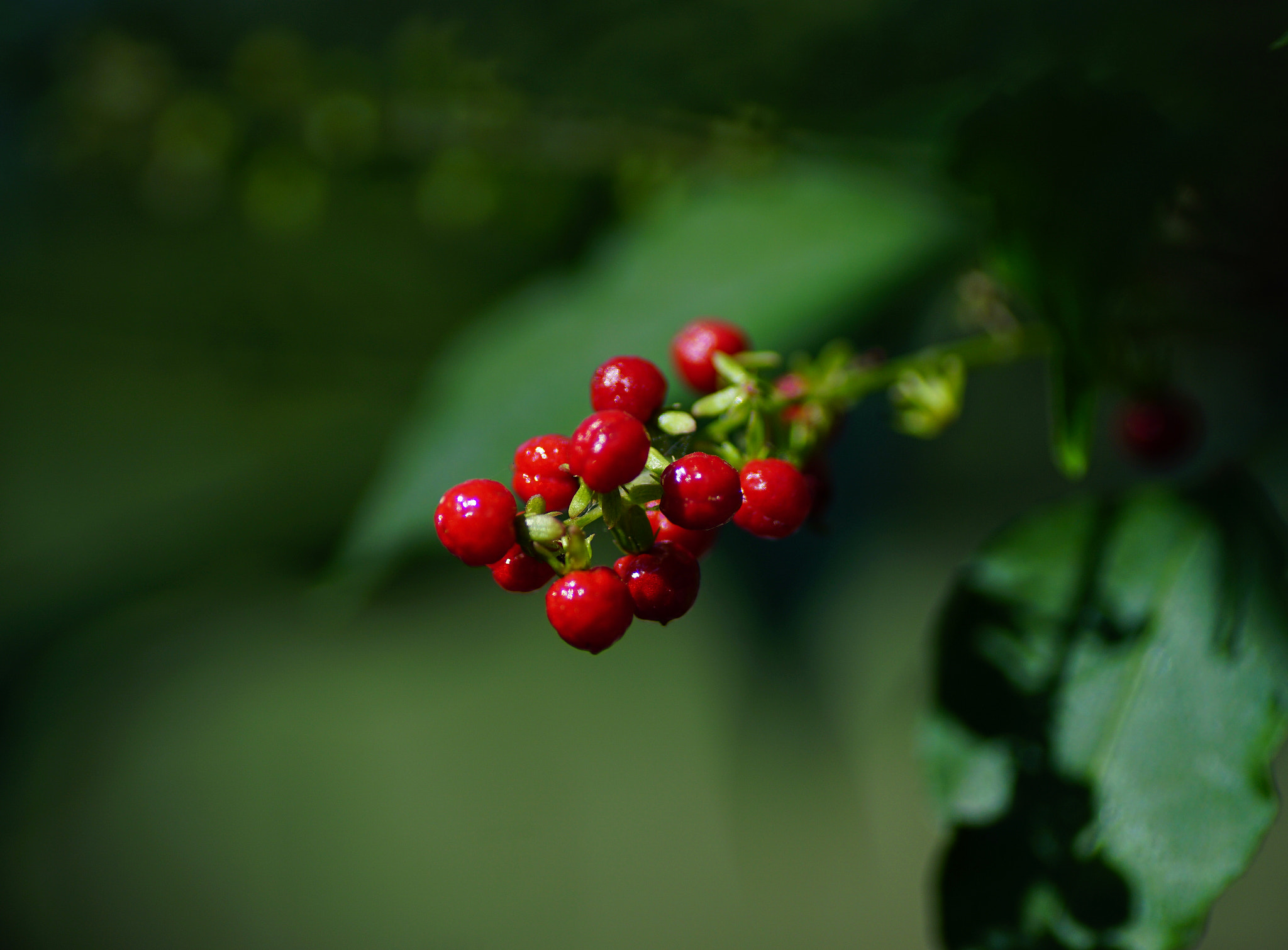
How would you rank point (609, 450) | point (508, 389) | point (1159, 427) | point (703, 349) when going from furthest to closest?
point (508, 389)
point (1159, 427)
point (703, 349)
point (609, 450)

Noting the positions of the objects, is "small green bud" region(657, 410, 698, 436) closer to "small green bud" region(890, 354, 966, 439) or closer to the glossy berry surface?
"small green bud" region(890, 354, 966, 439)

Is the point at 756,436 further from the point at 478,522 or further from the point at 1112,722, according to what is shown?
the point at 1112,722

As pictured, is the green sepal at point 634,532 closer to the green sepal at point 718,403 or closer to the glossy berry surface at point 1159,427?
the green sepal at point 718,403

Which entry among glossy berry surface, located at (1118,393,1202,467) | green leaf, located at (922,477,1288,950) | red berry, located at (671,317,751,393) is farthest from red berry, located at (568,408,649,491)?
glossy berry surface, located at (1118,393,1202,467)

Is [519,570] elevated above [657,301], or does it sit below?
below

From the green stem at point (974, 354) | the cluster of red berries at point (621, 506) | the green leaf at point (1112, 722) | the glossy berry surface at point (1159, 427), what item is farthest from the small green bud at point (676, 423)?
the glossy berry surface at point (1159, 427)

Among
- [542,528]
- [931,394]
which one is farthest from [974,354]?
[542,528]
